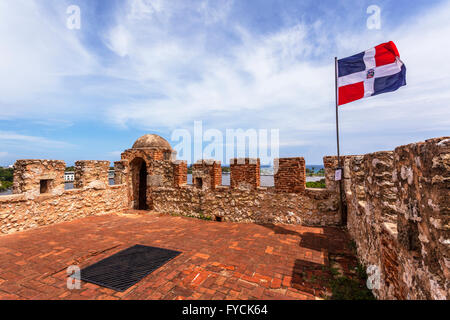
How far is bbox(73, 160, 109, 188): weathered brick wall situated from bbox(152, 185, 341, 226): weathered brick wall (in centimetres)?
204

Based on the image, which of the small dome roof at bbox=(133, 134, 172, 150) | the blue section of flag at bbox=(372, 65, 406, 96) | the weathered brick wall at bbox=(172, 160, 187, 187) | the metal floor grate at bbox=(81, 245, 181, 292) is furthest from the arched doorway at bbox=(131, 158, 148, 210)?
the blue section of flag at bbox=(372, 65, 406, 96)

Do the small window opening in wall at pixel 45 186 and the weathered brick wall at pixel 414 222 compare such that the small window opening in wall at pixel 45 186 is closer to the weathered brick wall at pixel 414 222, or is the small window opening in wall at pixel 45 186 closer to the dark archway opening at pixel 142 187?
the dark archway opening at pixel 142 187

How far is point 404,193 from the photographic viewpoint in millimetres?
1739

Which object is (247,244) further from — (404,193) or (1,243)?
(1,243)

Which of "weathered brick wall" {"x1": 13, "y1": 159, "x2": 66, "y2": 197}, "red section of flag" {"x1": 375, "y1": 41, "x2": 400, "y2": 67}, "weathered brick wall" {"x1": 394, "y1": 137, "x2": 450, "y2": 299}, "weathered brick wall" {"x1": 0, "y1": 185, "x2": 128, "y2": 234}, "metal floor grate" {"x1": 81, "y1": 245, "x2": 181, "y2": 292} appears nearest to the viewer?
"weathered brick wall" {"x1": 394, "y1": 137, "x2": 450, "y2": 299}


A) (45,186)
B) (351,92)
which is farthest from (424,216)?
(45,186)

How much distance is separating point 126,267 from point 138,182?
6487 mm

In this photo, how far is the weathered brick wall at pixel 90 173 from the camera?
7.35 meters

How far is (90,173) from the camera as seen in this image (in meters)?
7.54

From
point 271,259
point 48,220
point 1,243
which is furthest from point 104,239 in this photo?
point 271,259

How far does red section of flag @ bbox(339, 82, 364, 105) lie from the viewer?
5.66 metres

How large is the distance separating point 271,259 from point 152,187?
612 centimetres

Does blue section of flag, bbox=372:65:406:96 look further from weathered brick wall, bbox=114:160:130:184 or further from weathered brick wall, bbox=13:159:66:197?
weathered brick wall, bbox=13:159:66:197

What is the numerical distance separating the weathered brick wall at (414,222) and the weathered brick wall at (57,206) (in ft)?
26.5
